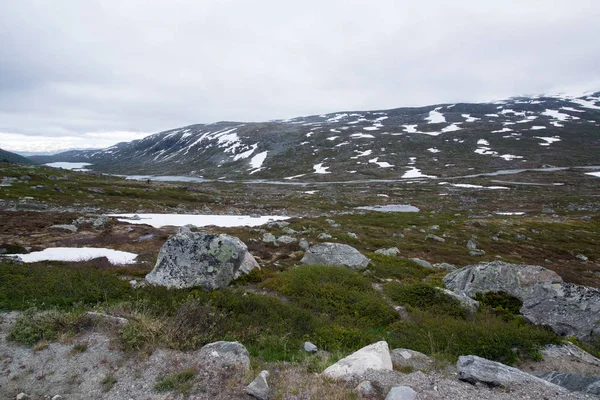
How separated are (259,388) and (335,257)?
12.7 meters

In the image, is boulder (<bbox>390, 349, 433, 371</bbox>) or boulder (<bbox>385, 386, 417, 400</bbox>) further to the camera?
boulder (<bbox>390, 349, 433, 371</bbox>)

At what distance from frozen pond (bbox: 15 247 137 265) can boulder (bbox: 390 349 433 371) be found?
16129mm

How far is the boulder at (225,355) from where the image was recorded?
6.90 meters

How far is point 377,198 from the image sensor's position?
266ft

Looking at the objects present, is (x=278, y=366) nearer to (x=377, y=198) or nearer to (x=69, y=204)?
(x=69, y=204)

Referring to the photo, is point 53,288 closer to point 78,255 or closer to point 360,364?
point 78,255

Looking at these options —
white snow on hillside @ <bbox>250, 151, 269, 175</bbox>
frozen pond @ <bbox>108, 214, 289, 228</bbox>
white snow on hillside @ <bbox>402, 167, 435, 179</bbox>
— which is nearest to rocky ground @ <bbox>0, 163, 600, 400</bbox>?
frozen pond @ <bbox>108, 214, 289, 228</bbox>

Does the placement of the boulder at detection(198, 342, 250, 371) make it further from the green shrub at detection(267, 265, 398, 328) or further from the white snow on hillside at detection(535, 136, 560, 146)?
the white snow on hillside at detection(535, 136, 560, 146)

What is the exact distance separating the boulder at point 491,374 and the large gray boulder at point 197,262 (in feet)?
33.5

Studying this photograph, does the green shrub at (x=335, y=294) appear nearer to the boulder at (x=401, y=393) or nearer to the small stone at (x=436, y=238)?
the boulder at (x=401, y=393)

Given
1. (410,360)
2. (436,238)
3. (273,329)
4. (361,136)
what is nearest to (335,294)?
(273,329)

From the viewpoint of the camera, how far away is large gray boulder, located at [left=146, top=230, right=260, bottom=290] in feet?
44.1

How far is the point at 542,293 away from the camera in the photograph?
12383 millimetres

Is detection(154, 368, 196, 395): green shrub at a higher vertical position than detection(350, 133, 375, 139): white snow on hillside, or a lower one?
lower
